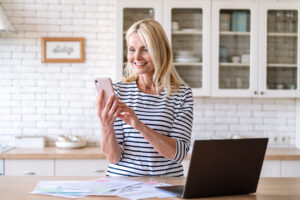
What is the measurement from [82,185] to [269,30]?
2.73 metres

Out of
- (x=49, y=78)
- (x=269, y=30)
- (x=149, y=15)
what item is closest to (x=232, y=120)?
(x=269, y=30)

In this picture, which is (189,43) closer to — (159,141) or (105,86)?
(159,141)

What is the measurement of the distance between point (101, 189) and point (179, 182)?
1.34 ft

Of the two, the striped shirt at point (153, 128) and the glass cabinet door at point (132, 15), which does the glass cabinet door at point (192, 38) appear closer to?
the glass cabinet door at point (132, 15)

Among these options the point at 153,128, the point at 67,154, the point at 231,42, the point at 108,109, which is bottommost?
the point at 67,154

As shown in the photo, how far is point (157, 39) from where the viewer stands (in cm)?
219

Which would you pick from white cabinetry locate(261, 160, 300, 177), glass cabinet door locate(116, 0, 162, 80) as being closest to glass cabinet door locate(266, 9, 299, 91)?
white cabinetry locate(261, 160, 300, 177)

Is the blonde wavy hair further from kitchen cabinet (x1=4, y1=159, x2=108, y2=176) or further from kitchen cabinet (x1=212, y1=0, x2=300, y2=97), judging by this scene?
kitchen cabinet (x1=212, y1=0, x2=300, y2=97)

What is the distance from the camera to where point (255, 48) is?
12.7 feet

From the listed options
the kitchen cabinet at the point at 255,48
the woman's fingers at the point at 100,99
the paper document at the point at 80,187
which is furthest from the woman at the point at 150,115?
the kitchen cabinet at the point at 255,48

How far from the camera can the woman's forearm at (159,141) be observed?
1.94m

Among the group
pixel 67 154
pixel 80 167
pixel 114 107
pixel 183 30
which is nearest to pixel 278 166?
pixel 183 30

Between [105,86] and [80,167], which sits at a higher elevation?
[105,86]

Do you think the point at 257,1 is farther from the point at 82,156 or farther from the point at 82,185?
the point at 82,185
